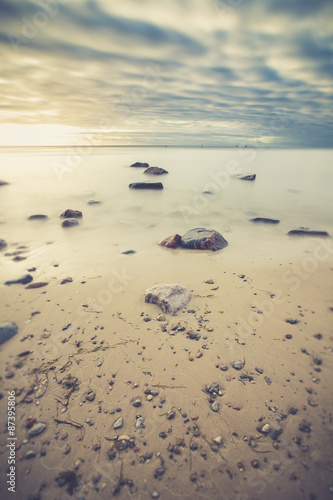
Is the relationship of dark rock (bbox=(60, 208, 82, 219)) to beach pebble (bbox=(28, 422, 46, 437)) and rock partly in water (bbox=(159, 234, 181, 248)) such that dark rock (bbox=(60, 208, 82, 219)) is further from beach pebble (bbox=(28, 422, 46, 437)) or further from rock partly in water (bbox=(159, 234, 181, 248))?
beach pebble (bbox=(28, 422, 46, 437))

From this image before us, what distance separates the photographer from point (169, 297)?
4707mm

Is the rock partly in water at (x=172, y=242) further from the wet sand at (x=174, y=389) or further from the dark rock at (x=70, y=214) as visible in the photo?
the dark rock at (x=70, y=214)

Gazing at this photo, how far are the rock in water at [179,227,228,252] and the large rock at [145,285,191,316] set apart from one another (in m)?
2.63

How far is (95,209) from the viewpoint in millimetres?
12891

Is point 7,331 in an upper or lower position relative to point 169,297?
lower

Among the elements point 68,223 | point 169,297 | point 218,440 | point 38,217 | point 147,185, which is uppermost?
point 169,297

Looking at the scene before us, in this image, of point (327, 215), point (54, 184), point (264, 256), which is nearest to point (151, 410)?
point (264, 256)

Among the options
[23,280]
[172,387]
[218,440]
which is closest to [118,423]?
[172,387]

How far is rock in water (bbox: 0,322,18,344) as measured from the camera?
4.00 meters

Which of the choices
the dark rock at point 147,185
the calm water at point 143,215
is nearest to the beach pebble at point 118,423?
the calm water at point 143,215

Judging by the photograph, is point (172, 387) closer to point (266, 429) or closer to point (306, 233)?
point (266, 429)

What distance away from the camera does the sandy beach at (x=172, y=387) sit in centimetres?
245

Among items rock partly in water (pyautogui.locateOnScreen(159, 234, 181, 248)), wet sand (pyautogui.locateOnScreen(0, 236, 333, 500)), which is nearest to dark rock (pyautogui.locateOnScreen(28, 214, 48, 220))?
wet sand (pyautogui.locateOnScreen(0, 236, 333, 500))

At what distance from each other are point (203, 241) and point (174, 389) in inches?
190
